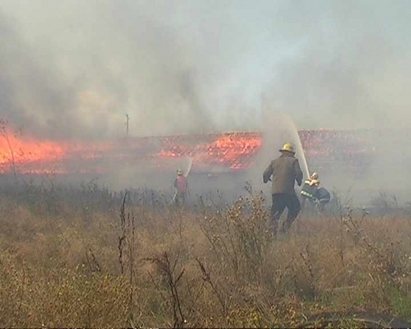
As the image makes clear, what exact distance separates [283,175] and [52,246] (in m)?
4.16

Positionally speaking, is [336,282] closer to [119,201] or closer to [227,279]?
[227,279]

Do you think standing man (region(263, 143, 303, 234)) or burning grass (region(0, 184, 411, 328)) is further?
standing man (region(263, 143, 303, 234))

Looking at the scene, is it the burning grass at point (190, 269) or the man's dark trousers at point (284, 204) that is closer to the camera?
the burning grass at point (190, 269)

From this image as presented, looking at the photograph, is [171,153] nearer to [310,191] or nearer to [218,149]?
[218,149]

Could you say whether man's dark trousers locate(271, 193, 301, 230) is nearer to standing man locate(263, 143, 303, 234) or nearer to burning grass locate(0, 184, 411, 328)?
standing man locate(263, 143, 303, 234)

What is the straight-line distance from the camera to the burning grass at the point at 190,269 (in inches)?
137

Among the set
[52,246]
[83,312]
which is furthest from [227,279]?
[52,246]

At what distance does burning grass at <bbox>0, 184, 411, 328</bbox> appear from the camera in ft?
11.4

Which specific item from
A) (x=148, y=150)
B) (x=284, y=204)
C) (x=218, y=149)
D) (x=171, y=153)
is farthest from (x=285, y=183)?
(x=148, y=150)

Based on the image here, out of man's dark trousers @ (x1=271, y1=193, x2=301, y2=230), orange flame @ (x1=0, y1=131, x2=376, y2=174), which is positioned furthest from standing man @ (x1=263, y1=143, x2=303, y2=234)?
orange flame @ (x1=0, y1=131, x2=376, y2=174)

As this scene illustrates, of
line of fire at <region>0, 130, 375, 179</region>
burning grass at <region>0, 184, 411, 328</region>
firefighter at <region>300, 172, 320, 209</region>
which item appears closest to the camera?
burning grass at <region>0, 184, 411, 328</region>

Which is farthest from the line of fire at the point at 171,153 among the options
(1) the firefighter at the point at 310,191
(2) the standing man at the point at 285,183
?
(2) the standing man at the point at 285,183

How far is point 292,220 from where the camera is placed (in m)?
8.73

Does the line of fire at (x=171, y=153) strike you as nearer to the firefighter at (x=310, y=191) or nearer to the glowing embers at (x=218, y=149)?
the glowing embers at (x=218, y=149)
